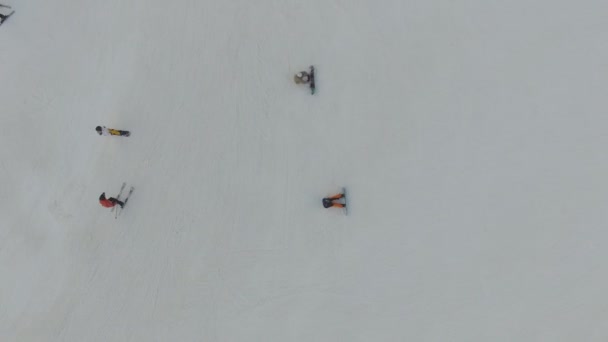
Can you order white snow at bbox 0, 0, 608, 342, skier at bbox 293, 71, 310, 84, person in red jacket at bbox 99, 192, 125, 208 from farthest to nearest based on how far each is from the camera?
skier at bbox 293, 71, 310, 84 → person in red jacket at bbox 99, 192, 125, 208 → white snow at bbox 0, 0, 608, 342

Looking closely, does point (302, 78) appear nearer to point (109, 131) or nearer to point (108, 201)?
point (109, 131)

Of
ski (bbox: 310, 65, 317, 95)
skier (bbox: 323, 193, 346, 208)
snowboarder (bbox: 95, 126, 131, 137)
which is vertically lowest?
skier (bbox: 323, 193, 346, 208)

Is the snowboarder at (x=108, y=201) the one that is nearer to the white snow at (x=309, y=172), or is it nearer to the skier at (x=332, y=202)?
the white snow at (x=309, y=172)

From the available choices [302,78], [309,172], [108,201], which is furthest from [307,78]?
[108,201]

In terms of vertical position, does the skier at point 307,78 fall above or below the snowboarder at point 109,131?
above

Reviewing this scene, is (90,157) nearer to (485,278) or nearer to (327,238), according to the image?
(327,238)

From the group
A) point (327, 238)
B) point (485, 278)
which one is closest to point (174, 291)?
point (327, 238)

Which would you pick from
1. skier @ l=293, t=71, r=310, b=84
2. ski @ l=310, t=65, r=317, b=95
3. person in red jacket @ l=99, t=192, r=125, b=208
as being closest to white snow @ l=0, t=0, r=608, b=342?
ski @ l=310, t=65, r=317, b=95

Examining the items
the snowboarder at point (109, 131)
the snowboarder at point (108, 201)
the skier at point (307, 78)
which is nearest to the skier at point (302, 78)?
the skier at point (307, 78)

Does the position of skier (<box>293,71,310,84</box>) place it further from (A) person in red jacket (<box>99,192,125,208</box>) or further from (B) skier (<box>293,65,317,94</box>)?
(A) person in red jacket (<box>99,192,125,208</box>)
